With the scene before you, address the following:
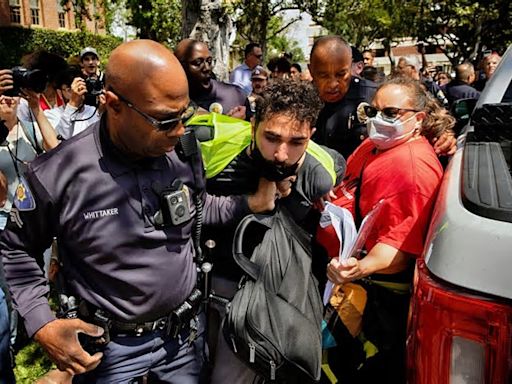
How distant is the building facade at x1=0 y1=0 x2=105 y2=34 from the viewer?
2647 cm

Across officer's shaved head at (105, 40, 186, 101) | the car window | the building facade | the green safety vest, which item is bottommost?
the building facade

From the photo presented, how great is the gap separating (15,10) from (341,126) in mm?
29779

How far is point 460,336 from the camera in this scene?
45.9 inches

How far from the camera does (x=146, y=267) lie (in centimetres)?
181

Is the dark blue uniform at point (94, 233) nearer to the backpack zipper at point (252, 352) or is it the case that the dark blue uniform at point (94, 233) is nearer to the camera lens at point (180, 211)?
the camera lens at point (180, 211)

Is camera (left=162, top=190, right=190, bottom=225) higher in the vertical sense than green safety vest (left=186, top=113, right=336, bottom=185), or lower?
lower

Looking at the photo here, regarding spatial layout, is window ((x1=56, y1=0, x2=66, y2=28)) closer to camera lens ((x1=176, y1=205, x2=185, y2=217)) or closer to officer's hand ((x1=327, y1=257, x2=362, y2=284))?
camera lens ((x1=176, y1=205, x2=185, y2=217))

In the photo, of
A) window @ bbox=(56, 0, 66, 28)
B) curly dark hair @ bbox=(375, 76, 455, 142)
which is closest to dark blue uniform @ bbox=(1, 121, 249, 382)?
curly dark hair @ bbox=(375, 76, 455, 142)

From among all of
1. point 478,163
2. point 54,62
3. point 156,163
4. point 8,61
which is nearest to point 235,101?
point 54,62

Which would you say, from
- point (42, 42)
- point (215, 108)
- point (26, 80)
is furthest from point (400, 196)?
point (42, 42)

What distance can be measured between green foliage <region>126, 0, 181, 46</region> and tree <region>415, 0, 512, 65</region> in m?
12.0

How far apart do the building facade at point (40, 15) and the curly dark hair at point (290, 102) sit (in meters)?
26.4

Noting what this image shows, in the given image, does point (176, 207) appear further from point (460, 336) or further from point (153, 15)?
point (153, 15)

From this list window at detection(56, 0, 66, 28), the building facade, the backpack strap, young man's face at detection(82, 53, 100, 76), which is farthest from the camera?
window at detection(56, 0, 66, 28)
